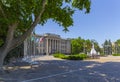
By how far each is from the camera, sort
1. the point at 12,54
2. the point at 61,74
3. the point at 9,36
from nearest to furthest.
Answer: the point at 9,36 → the point at 61,74 → the point at 12,54

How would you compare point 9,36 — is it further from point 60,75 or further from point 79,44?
point 79,44

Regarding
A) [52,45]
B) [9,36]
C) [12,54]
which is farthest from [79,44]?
[9,36]

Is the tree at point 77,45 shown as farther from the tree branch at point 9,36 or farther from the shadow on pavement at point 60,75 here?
the tree branch at point 9,36

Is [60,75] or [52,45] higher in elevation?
[52,45]

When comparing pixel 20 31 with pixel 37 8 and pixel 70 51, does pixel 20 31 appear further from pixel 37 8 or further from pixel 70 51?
pixel 70 51

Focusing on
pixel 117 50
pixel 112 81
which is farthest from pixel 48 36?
pixel 112 81

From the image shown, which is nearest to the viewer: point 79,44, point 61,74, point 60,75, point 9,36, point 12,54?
point 9,36

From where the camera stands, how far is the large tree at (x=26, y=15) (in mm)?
20423

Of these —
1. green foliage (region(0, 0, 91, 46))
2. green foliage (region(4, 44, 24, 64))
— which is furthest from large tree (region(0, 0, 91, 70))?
green foliage (region(4, 44, 24, 64))

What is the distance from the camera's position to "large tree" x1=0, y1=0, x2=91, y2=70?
2042cm

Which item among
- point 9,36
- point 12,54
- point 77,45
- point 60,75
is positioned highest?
point 77,45

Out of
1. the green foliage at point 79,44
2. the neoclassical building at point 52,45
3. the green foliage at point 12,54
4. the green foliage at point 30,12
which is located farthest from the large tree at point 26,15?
the green foliage at point 79,44

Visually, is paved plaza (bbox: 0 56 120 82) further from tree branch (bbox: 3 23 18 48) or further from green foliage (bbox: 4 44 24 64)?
green foliage (bbox: 4 44 24 64)

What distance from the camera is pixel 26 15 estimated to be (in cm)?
2272
